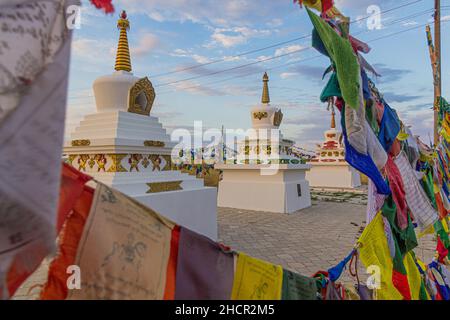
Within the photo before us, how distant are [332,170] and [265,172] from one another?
30.4ft

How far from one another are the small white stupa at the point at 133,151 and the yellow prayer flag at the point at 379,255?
3145 mm

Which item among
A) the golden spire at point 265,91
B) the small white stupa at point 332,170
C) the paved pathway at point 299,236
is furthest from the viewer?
the small white stupa at point 332,170

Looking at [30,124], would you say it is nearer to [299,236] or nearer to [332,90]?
[332,90]

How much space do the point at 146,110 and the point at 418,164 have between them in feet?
13.9

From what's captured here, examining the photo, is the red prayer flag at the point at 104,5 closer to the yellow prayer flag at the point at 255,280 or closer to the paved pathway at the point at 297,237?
the yellow prayer flag at the point at 255,280

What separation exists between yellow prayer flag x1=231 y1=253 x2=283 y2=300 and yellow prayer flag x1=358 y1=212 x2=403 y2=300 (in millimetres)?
687

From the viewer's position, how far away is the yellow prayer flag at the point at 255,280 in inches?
42.4

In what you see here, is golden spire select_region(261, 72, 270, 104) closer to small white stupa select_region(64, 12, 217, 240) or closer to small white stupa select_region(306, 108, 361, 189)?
small white stupa select_region(64, 12, 217, 240)

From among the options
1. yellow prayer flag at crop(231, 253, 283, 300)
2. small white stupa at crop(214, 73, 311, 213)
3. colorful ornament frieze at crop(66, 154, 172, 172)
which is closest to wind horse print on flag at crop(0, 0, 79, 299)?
yellow prayer flag at crop(231, 253, 283, 300)

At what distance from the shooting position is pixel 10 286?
30.1 inches

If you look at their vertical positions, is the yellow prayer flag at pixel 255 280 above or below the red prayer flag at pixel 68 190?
below

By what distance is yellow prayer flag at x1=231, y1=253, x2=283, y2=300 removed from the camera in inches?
42.4

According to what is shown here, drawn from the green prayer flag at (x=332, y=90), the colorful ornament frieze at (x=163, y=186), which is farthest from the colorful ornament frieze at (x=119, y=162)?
the green prayer flag at (x=332, y=90)

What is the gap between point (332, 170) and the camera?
663 inches
